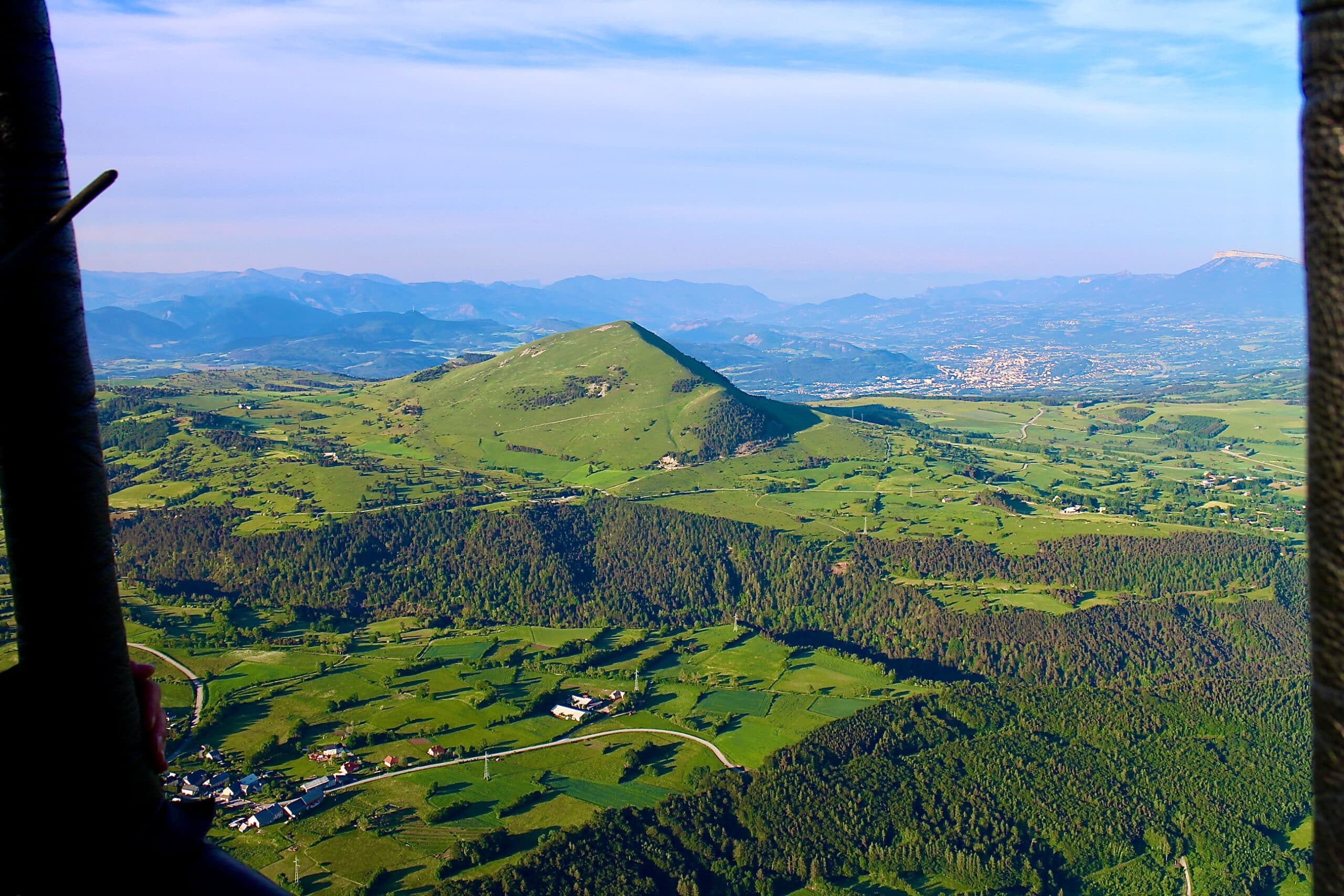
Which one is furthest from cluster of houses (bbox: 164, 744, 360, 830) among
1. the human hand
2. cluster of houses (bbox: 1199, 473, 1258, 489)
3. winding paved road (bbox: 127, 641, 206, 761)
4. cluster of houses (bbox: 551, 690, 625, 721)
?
cluster of houses (bbox: 1199, 473, 1258, 489)

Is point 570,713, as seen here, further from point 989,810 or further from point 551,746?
point 989,810

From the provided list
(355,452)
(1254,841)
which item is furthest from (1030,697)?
(355,452)

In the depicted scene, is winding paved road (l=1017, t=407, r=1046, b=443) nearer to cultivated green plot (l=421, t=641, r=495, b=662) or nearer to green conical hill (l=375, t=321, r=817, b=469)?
green conical hill (l=375, t=321, r=817, b=469)

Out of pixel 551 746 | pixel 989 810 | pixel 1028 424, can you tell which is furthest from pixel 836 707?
pixel 1028 424

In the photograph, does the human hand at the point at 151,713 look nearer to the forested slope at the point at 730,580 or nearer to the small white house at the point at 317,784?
the small white house at the point at 317,784

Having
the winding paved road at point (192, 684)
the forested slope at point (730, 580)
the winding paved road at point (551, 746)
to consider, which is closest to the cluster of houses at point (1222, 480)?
the forested slope at point (730, 580)
